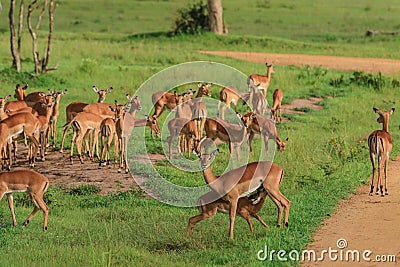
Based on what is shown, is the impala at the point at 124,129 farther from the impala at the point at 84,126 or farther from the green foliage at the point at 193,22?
the green foliage at the point at 193,22

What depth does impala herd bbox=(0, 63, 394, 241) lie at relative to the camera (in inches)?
279

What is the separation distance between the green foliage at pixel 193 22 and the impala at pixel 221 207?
1991 cm

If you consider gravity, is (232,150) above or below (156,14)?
below

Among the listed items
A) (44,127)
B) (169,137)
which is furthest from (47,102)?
(169,137)

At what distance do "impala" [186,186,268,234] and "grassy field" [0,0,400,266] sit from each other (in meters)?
0.13

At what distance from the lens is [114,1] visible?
125 ft

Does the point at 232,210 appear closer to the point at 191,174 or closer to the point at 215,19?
the point at 191,174

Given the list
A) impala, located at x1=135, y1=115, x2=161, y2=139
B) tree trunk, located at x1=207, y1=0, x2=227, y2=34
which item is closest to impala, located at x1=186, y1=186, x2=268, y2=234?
impala, located at x1=135, y1=115, x2=161, y2=139

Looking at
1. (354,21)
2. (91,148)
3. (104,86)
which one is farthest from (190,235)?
(354,21)

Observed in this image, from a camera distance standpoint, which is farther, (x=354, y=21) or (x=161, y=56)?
(x=354, y=21)

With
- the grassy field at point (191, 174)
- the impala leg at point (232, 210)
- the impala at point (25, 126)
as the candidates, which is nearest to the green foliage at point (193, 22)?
the grassy field at point (191, 174)

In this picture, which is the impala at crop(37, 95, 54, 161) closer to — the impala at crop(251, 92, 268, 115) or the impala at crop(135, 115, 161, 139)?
the impala at crop(135, 115, 161, 139)

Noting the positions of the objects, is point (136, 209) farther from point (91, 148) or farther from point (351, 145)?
point (351, 145)

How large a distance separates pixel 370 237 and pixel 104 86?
10.0 metres
